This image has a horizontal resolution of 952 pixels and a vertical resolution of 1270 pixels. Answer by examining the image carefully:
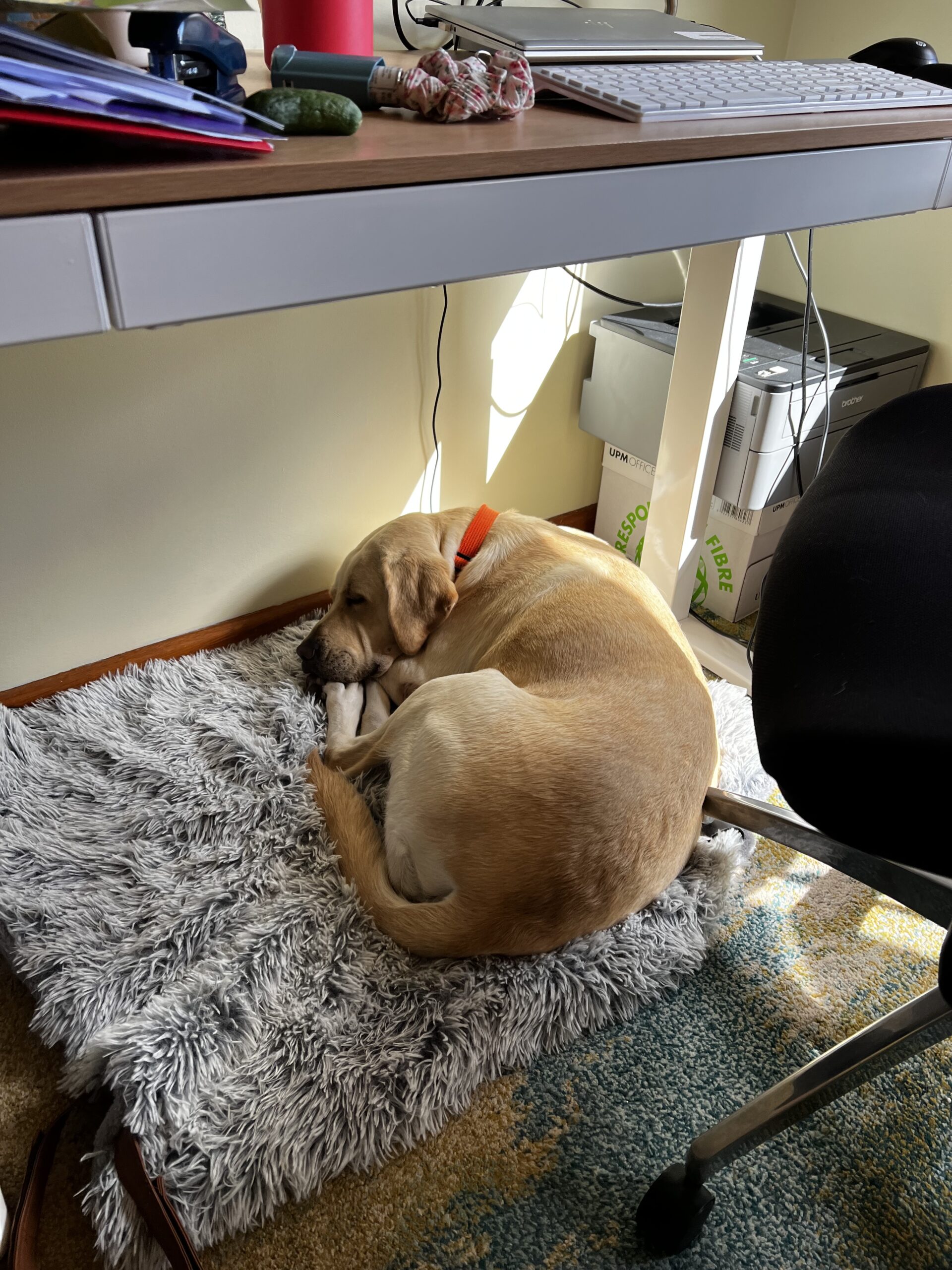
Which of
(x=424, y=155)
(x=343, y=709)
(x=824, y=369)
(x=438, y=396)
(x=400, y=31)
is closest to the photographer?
(x=424, y=155)

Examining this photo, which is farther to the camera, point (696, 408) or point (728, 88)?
point (696, 408)

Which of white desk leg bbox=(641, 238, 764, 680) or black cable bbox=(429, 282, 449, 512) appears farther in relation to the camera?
black cable bbox=(429, 282, 449, 512)

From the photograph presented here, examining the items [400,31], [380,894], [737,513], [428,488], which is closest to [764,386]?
[737,513]

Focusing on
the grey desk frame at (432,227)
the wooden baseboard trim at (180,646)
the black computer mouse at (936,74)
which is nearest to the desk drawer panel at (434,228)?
the grey desk frame at (432,227)

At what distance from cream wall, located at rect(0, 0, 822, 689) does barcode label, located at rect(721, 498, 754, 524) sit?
0.41m

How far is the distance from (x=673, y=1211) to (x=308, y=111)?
3.30ft

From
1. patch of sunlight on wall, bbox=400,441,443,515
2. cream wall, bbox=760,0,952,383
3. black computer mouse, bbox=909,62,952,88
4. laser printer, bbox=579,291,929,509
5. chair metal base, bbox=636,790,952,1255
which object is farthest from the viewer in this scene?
patch of sunlight on wall, bbox=400,441,443,515

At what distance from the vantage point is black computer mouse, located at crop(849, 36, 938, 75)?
118 centimetres

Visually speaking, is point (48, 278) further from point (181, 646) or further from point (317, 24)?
point (181, 646)

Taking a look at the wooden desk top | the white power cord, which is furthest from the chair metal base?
the wooden desk top

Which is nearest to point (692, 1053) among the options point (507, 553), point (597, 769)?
point (597, 769)

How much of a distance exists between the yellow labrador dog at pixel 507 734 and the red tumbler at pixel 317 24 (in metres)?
0.67

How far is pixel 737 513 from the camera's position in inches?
68.7

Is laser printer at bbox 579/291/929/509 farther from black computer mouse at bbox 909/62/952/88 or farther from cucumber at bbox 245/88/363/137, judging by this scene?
cucumber at bbox 245/88/363/137
